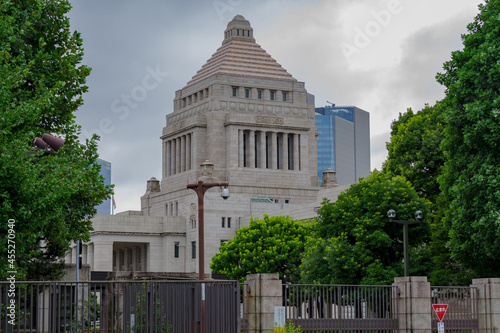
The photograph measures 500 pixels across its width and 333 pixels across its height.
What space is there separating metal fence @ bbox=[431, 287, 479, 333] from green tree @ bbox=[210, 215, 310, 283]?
160 feet

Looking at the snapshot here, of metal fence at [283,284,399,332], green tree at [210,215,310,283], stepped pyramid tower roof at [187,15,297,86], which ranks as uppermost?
stepped pyramid tower roof at [187,15,297,86]

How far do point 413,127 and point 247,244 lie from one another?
27906 millimetres

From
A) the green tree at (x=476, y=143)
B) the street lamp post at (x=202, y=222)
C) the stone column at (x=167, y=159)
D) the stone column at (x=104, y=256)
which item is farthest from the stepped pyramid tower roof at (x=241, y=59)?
the green tree at (x=476, y=143)

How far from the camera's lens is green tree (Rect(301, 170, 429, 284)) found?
189ft

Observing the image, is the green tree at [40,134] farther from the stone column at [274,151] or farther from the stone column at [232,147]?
the stone column at [274,151]

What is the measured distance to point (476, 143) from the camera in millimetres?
46281

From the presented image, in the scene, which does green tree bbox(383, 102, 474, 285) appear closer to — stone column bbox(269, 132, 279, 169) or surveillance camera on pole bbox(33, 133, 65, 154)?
surveillance camera on pole bbox(33, 133, 65, 154)

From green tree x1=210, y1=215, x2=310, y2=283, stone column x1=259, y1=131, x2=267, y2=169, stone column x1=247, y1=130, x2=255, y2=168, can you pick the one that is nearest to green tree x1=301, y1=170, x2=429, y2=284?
green tree x1=210, y1=215, x2=310, y2=283

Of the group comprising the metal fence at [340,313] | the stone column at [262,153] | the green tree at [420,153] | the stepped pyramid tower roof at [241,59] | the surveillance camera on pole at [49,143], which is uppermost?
the stepped pyramid tower roof at [241,59]

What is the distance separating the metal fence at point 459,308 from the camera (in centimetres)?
3694

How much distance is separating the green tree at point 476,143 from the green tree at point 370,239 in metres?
9.19

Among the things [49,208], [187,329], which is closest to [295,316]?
[187,329]

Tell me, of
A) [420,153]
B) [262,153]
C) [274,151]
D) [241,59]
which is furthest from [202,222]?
[241,59]

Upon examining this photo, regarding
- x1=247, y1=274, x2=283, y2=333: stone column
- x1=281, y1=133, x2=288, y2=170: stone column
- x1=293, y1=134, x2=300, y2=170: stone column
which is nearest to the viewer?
x1=247, y1=274, x2=283, y2=333: stone column
